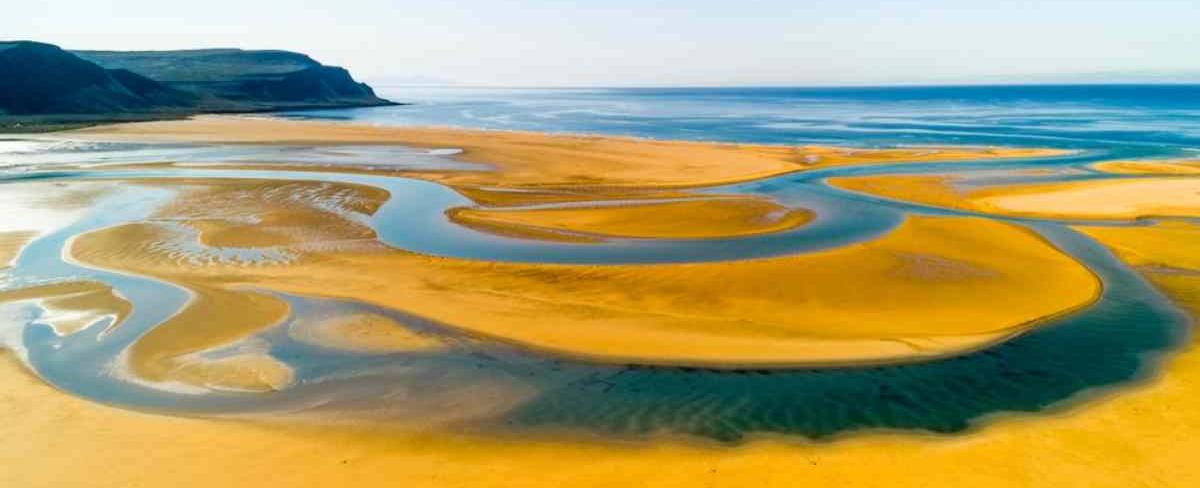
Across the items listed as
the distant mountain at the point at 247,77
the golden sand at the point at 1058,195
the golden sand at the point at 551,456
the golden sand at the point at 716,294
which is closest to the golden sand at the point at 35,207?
the golden sand at the point at 716,294

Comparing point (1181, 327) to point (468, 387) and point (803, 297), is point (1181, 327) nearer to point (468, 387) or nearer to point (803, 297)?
point (803, 297)

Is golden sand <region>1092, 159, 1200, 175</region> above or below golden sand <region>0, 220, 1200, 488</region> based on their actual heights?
above

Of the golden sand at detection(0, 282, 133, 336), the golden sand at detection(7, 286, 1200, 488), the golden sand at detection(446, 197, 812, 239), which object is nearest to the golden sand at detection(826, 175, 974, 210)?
the golden sand at detection(446, 197, 812, 239)

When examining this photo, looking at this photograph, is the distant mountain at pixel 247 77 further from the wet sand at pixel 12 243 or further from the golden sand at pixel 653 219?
the golden sand at pixel 653 219

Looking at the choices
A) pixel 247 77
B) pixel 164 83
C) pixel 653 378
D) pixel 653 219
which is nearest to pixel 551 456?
pixel 653 378

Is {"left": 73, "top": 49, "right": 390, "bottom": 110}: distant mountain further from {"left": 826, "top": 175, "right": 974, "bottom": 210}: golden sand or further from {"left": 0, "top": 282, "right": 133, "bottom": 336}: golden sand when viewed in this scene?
{"left": 826, "top": 175, "right": 974, "bottom": 210}: golden sand

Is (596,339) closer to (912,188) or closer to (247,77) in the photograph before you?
(912,188)

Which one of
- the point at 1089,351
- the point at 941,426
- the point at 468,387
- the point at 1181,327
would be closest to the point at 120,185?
the point at 468,387
